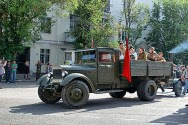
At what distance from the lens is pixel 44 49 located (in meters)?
37.7

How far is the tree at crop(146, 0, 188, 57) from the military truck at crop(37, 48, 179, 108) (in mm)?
30677

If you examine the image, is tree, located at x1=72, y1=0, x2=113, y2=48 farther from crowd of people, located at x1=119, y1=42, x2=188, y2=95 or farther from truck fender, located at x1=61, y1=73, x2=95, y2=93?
truck fender, located at x1=61, y1=73, x2=95, y2=93

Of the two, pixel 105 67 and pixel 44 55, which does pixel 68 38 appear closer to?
pixel 44 55

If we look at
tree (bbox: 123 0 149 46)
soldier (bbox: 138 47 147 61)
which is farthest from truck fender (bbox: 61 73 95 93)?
tree (bbox: 123 0 149 46)

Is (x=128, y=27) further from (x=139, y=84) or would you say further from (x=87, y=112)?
(x=87, y=112)

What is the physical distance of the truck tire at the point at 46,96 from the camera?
13.1 metres

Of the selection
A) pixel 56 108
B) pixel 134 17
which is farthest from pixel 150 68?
pixel 134 17

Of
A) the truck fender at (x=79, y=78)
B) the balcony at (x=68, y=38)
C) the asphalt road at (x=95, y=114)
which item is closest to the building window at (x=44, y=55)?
the balcony at (x=68, y=38)

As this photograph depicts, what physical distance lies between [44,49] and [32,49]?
1691mm

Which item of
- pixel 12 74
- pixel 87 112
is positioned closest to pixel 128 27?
pixel 12 74

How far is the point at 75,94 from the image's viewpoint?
12.0 m

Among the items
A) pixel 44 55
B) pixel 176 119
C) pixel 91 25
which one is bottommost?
pixel 176 119

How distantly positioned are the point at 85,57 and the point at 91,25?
22.6 m

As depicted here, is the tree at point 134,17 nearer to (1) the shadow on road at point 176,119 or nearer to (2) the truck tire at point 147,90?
(2) the truck tire at point 147,90
